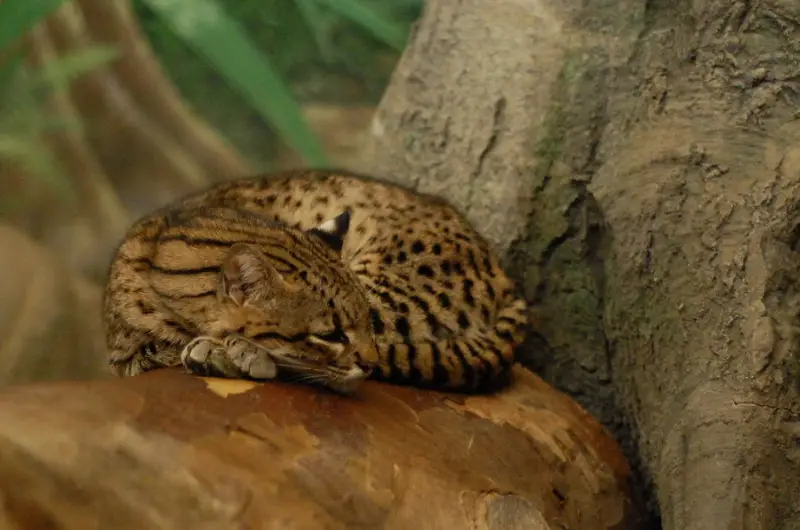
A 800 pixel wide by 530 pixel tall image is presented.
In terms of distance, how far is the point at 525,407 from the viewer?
2.37 m

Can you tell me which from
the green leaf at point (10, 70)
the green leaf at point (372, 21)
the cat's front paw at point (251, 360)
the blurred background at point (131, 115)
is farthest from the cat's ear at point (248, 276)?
the green leaf at point (372, 21)

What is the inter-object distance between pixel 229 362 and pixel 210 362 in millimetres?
41

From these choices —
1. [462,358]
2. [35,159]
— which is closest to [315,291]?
[462,358]

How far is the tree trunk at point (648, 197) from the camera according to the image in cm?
211

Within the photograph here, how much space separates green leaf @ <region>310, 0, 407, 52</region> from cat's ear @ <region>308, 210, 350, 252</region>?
1.36 m

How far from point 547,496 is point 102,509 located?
105 centimetres

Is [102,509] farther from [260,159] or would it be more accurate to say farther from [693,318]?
[260,159]

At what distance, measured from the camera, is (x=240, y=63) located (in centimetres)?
332

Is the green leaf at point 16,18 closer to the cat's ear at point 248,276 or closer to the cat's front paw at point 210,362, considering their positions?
the cat's ear at point 248,276

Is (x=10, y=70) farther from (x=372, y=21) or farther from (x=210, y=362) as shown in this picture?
(x=210, y=362)

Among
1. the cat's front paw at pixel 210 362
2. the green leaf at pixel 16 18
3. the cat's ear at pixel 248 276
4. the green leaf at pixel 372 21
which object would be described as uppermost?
the green leaf at pixel 372 21

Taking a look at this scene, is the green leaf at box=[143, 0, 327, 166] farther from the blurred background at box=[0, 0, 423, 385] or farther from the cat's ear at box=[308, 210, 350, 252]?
the cat's ear at box=[308, 210, 350, 252]

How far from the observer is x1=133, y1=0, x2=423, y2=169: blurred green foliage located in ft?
10.6

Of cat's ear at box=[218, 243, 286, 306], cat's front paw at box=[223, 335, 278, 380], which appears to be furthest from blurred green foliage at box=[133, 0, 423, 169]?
cat's front paw at box=[223, 335, 278, 380]
